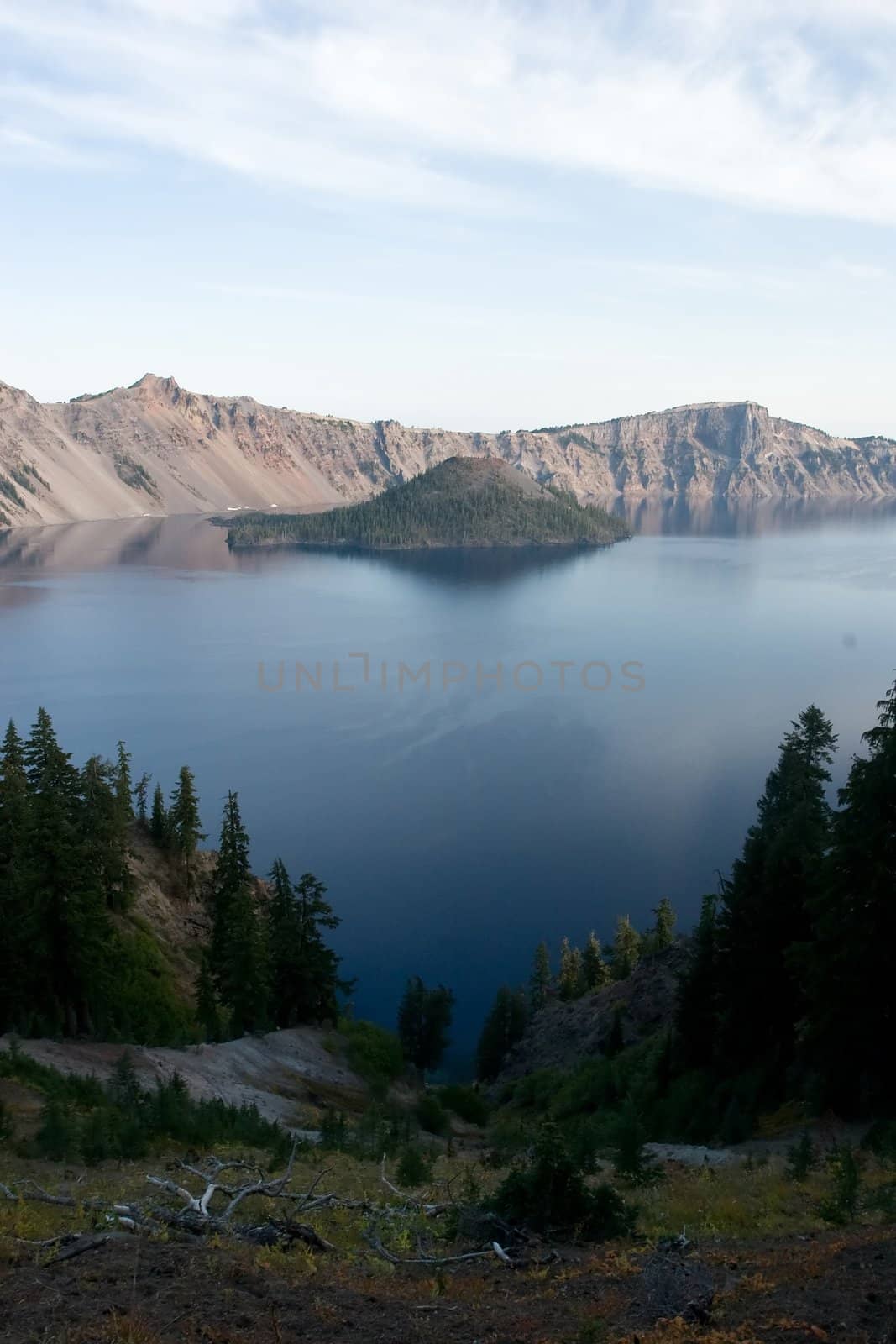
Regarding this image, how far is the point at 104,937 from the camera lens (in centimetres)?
3002

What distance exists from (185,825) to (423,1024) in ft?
54.9

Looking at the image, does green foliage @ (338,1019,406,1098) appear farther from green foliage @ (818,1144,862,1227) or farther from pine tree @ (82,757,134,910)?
green foliage @ (818,1144,862,1227)

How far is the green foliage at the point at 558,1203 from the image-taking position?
10.4m

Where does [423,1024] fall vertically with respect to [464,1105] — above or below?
below

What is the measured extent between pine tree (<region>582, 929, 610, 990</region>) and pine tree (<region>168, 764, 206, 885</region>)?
21.8 meters

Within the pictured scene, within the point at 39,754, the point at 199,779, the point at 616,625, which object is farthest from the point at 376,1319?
the point at 616,625

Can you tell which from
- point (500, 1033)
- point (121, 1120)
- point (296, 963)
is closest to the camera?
point (121, 1120)

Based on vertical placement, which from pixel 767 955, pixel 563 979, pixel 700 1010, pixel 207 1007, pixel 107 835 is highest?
pixel 767 955

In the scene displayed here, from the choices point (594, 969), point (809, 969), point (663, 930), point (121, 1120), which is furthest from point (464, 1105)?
point (663, 930)

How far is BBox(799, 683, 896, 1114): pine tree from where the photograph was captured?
17.2 meters

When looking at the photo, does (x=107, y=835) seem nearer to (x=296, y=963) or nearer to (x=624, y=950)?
(x=296, y=963)

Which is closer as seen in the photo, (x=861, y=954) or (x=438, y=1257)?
(x=438, y=1257)

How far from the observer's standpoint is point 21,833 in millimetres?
29422

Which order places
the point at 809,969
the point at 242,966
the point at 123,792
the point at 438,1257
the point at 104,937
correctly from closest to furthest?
the point at 438,1257 → the point at 809,969 → the point at 104,937 → the point at 242,966 → the point at 123,792
